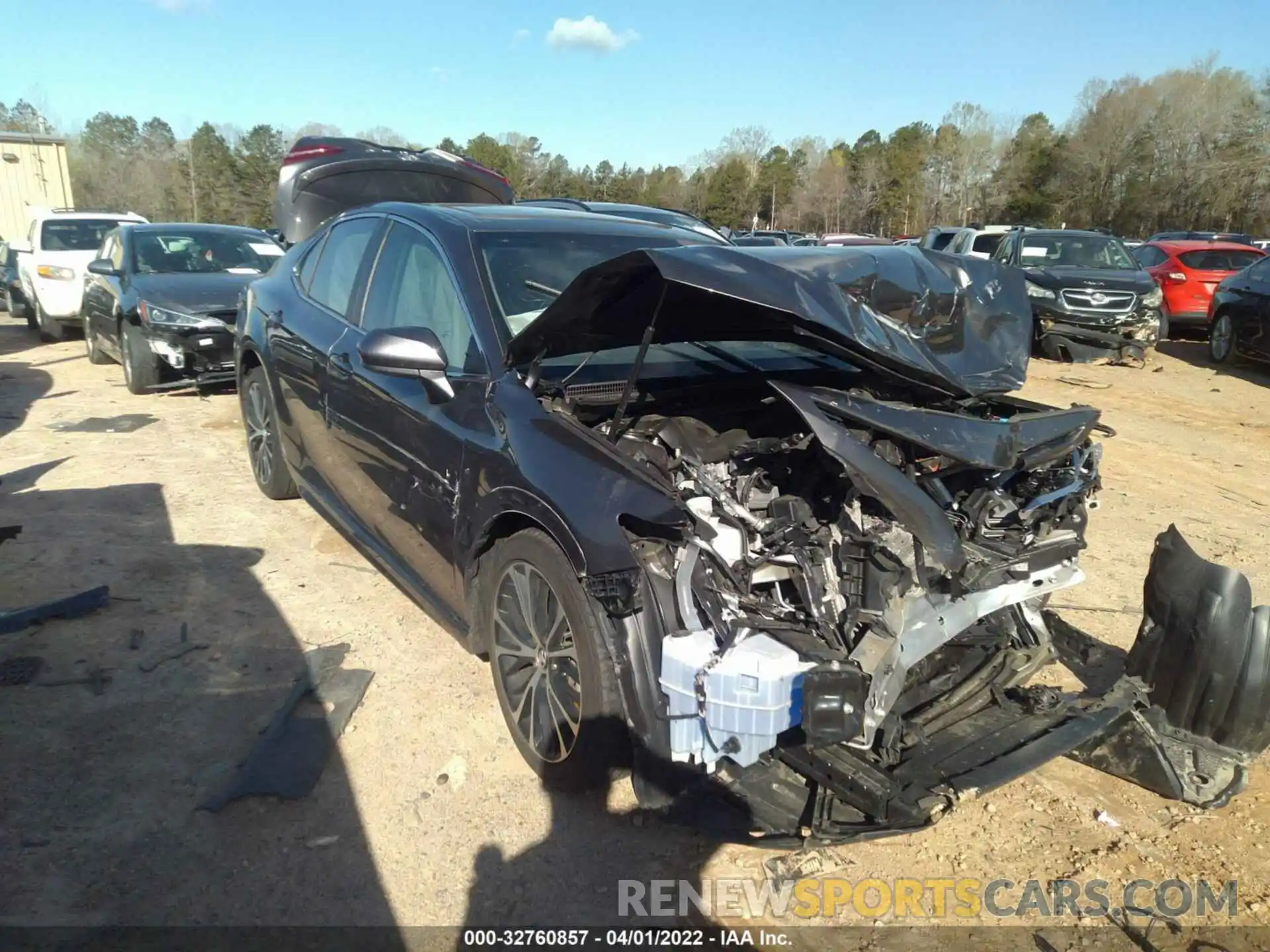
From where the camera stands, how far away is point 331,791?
3.11 meters

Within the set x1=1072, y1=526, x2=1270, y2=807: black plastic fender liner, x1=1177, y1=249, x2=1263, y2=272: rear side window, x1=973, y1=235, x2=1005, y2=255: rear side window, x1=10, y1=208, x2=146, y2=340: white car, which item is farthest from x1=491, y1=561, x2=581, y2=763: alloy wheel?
x1=1177, y1=249, x2=1263, y2=272: rear side window

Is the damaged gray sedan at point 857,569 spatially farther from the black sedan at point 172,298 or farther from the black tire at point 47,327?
the black tire at point 47,327

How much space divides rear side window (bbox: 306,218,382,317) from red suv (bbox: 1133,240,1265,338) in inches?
501

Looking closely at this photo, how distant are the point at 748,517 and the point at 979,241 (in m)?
13.9

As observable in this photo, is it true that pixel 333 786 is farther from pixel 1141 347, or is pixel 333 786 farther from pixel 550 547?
pixel 1141 347

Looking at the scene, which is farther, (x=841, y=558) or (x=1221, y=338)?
(x=1221, y=338)

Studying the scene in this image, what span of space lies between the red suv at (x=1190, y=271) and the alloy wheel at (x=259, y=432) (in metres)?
12.8

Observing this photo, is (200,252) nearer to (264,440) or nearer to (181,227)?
(181,227)

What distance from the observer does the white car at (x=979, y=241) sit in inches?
583

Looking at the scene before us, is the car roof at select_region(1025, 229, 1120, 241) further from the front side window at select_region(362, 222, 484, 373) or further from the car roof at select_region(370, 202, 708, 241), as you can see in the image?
the front side window at select_region(362, 222, 484, 373)

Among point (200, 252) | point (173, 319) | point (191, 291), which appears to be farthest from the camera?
point (200, 252)

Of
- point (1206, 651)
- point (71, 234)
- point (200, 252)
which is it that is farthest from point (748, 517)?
point (71, 234)

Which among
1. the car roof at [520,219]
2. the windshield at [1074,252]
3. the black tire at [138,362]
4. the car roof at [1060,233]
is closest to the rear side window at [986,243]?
the car roof at [1060,233]

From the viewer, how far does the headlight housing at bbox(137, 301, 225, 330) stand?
853 cm
